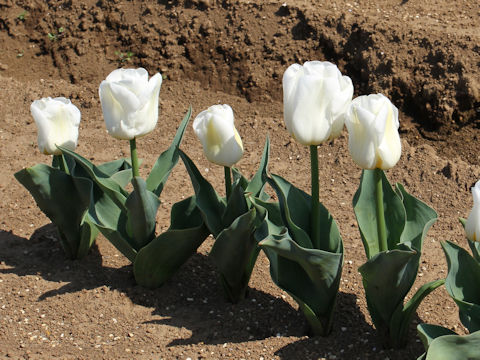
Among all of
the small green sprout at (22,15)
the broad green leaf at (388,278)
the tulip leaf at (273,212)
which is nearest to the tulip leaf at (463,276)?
the broad green leaf at (388,278)

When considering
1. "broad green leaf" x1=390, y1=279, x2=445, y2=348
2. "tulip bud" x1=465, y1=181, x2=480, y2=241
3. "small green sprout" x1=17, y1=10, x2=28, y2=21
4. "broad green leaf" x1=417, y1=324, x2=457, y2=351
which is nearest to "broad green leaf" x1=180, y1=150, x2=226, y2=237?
"broad green leaf" x1=390, y1=279, x2=445, y2=348

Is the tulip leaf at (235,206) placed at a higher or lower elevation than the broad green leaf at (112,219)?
higher

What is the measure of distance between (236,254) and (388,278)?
688 mm

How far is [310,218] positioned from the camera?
3.04m

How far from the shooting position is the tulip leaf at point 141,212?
124 inches

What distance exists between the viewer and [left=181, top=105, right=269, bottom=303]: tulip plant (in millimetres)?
2963

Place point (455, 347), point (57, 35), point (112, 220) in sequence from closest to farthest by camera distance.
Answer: point (455, 347) → point (112, 220) → point (57, 35)

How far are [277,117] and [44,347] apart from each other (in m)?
2.48

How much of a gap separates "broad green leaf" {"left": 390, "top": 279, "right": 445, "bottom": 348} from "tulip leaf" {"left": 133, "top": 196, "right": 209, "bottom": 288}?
0.88m

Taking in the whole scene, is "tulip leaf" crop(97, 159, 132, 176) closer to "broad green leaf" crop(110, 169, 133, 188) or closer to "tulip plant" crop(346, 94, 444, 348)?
"broad green leaf" crop(110, 169, 133, 188)

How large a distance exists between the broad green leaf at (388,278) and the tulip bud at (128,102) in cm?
103

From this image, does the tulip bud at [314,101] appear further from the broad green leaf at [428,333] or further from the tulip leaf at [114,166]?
the tulip leaf at [114,166]

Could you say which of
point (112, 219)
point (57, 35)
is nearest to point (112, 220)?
point (112, 219)

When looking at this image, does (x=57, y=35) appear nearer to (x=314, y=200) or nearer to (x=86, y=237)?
(x=86, y=237)
